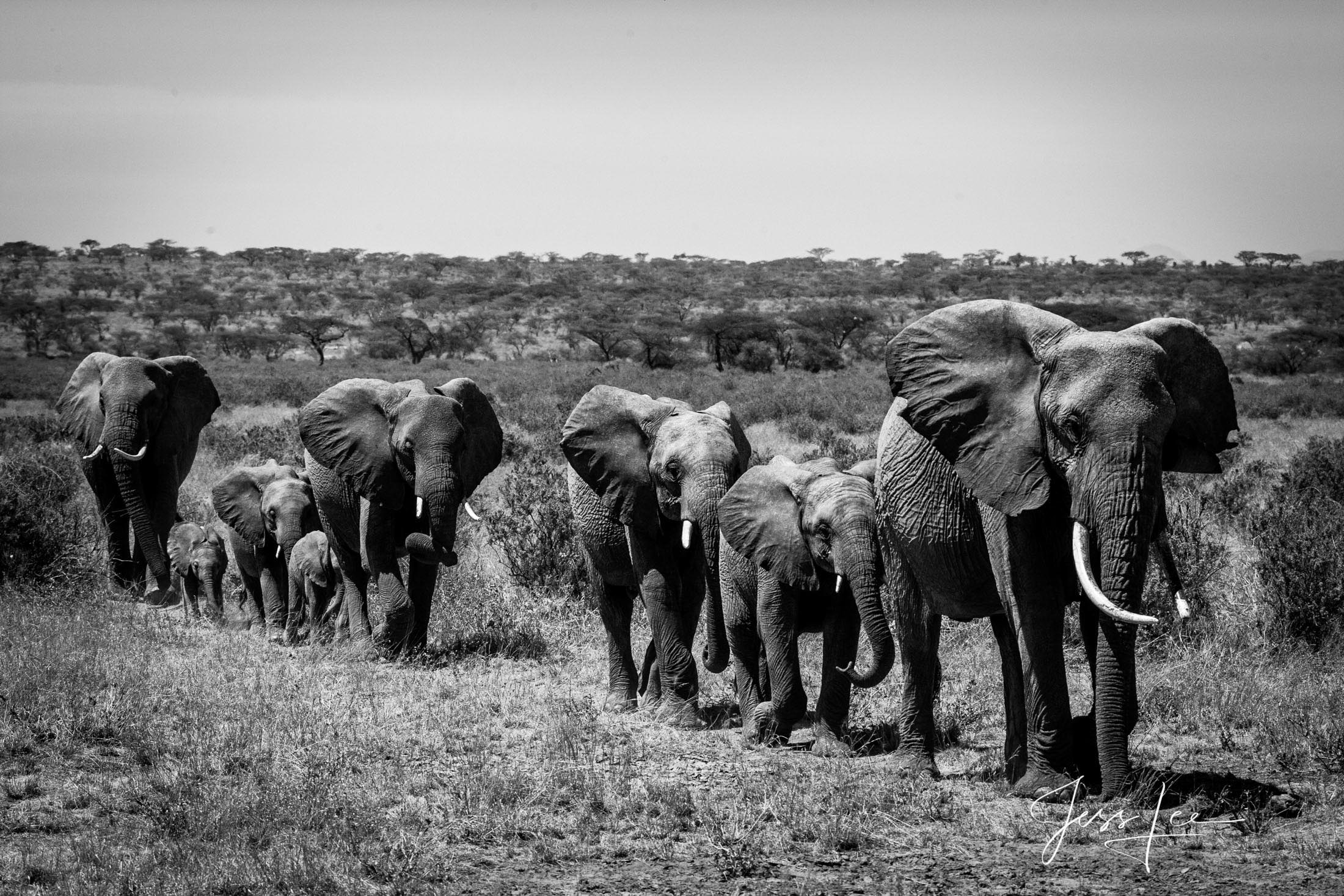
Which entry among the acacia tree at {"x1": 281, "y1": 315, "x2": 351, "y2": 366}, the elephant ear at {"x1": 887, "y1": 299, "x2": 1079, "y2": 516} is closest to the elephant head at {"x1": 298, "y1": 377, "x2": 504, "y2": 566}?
the elephant ear at {"x1": 887, "y1": 299, "x2": 1079, "y2": 516}

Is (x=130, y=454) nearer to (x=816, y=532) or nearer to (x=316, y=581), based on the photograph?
(x=316, y=581)

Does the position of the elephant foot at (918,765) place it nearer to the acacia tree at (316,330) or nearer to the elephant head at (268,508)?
the elephant head at (268,508)

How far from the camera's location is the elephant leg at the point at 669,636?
8703mm

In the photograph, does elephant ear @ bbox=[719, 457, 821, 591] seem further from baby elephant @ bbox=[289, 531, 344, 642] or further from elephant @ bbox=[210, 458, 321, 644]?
→ elephant @ bbox=[210, 458, 321, 644]

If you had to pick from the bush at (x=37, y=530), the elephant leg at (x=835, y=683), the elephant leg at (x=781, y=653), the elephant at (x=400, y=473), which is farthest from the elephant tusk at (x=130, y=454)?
the elephant leg at (x=835, y=683)

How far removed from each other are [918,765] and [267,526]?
279 inches

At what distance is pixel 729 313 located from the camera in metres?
47.4

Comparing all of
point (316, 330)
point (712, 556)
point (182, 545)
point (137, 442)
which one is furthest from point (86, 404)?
point (316, 330)

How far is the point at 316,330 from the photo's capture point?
168 ft

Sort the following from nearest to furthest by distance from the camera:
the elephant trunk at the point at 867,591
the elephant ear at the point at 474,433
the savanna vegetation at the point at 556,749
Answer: the savanna vegetation at the point at 556,749 → the elephant trunk at the point at 867,591 → the elephant ear at the point at 474,433

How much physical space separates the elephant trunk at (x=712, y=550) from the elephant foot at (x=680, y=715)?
266mm

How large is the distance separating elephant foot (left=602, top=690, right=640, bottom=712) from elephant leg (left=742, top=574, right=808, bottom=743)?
136 cm

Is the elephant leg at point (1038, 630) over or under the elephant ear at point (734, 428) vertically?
under

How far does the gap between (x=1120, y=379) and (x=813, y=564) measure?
2.39m
